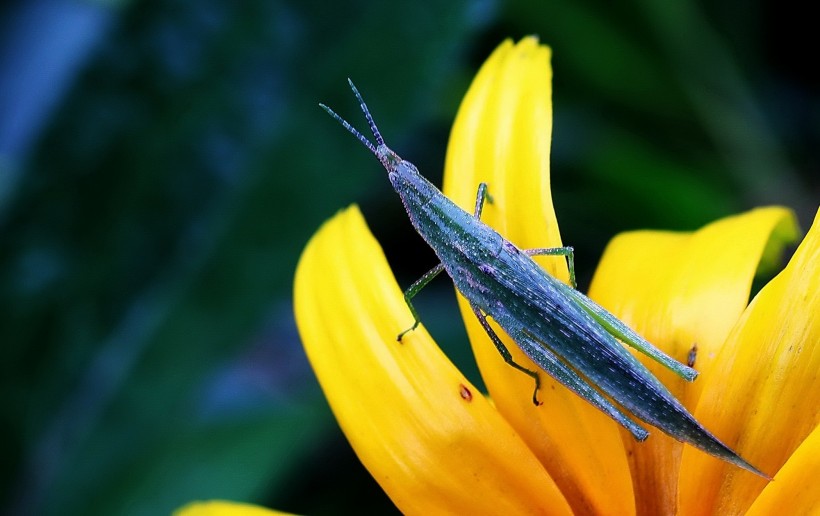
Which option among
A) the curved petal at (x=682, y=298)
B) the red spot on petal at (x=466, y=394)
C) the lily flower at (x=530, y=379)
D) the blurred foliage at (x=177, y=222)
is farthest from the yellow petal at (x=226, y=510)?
the blurred foliage at (x=177, y=222)

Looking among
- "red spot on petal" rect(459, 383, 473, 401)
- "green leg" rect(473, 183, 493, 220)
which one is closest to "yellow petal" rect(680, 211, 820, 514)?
"red spot on petal" rect(459, 383, 473, 401)

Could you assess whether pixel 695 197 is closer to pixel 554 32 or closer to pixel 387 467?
pixel 554 32

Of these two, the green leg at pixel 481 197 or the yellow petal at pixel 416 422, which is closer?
the yellow petal at pixel 416 422

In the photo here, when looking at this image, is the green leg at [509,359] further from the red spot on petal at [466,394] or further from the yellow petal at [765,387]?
the yellow petal at [765,387]

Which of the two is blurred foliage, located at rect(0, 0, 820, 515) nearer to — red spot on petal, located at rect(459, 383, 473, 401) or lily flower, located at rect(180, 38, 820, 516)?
lily flower, located at rect(180, 38, 820, 516)

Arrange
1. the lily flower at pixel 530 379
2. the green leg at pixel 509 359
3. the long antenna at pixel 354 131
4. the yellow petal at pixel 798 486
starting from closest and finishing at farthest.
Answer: the yellow petal at pixel 798 486 → the lily flower at pixel 530 379 → the green leg at pixel 509 359 → the long antenna at pixel 354 131

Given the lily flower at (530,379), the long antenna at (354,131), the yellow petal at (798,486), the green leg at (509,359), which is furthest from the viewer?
the long antenna at (354,131)

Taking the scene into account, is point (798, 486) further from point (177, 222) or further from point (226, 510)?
point (177, 222)

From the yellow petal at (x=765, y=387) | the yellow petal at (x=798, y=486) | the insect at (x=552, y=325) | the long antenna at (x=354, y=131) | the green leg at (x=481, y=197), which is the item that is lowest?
the yellow petal at (x=798, y=486)

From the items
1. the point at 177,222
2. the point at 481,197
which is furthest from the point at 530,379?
the point at 177,222
